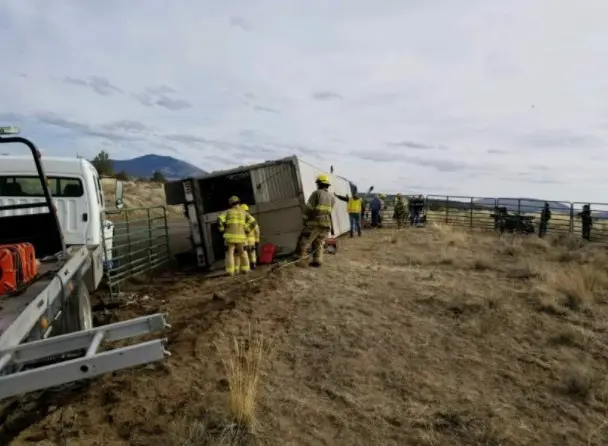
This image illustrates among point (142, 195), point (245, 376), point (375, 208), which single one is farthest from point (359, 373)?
point (142, 195)

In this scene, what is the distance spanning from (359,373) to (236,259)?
6025 mm

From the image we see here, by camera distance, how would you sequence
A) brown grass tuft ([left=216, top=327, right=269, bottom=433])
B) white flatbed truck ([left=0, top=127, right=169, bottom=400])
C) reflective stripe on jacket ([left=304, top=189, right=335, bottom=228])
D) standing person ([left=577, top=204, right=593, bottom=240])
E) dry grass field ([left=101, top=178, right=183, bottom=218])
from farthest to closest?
dry grass field ([left=101, top=178, right=183, bottom=218]), standing person ([left=577, top=204, right=593, bottom=240]), reflective stripe on jacket ([left=304, top=189, right=335, bottom=228]), brown grass tuft ([left=216, top=327, right=269, bottom=433]), white flatbed truck ([left=0, top=127, right=169, bottom=400])

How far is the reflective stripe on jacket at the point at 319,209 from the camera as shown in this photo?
11047mm

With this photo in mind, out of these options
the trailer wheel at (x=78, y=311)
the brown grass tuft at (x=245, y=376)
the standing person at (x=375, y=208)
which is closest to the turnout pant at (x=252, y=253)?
the trailer wheel at (x=78, y=311)

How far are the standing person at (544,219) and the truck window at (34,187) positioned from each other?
1774 centimetres

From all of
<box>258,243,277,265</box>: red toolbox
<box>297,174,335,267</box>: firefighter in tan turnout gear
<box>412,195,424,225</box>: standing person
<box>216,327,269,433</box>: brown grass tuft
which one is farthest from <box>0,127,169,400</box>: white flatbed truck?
<box>412,195,424,225</box>: standing person

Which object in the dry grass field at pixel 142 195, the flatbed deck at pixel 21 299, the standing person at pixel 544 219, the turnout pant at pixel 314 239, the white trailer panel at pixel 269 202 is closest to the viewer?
the flatbed deck at pixel 21 299

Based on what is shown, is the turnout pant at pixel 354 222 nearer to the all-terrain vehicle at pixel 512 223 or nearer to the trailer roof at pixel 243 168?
the all-terrain vehicle at pixel 512 223

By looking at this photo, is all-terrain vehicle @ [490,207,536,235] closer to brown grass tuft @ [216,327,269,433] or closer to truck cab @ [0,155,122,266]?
truck cab @ [0,155,122,266]

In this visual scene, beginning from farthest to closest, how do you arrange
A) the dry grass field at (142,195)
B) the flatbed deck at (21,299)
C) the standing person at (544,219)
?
the dry grass field at (142,195)
the standing person at (544,219)
the flatbed deck at (21,299)

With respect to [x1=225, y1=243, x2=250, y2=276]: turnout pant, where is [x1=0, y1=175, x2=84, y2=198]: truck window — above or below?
above

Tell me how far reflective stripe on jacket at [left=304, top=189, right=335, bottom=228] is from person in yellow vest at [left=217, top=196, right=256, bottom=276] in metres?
1.19

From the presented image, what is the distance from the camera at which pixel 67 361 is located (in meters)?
3.01

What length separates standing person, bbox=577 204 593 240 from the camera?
18938mm
